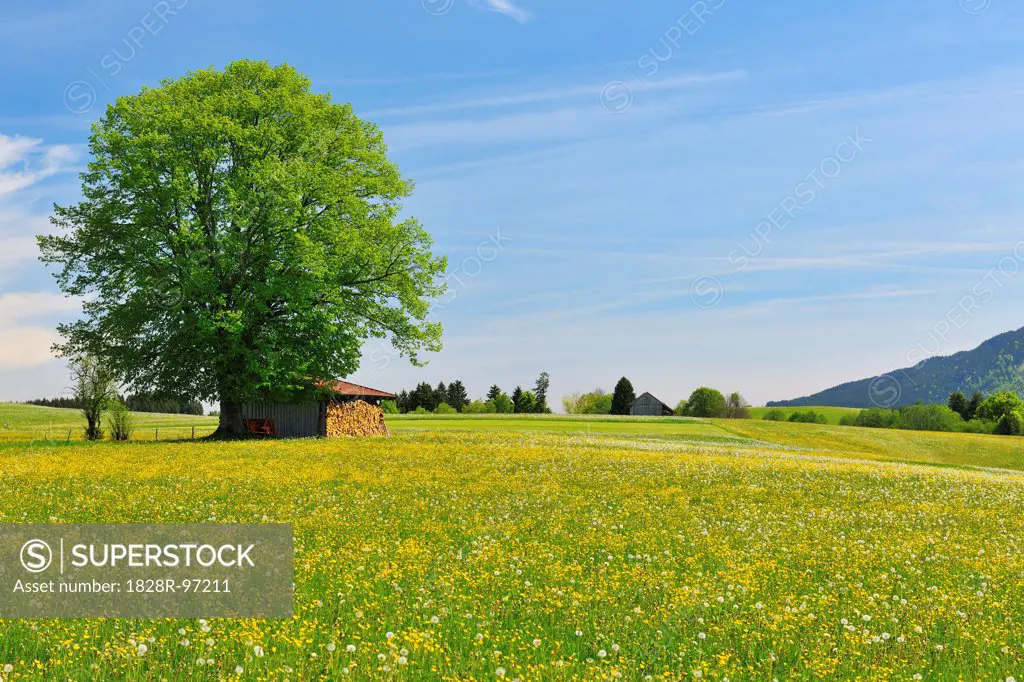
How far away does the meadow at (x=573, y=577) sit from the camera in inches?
Answer: 334

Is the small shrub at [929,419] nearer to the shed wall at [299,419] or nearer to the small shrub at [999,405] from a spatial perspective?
the small shrub at [999,405]

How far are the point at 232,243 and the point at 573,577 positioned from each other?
33376 mm

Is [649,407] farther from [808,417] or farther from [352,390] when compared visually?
[352,390]

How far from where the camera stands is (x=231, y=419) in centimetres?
4706

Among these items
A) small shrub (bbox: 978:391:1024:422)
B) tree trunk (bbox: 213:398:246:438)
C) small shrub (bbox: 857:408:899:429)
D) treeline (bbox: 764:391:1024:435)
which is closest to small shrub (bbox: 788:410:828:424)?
treeline (bbox: 764:391:1024:435)

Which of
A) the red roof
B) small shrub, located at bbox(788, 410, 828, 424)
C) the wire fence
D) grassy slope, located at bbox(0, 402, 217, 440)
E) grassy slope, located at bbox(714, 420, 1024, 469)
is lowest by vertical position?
grassy slope, located at bbox(714, 420, 1024, 469)

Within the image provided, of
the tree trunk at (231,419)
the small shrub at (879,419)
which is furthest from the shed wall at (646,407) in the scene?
the tree trunk at (231,419)

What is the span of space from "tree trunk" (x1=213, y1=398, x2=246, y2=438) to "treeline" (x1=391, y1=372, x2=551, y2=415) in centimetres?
8456

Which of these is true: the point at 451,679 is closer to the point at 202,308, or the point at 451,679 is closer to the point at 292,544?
the point at 292,544

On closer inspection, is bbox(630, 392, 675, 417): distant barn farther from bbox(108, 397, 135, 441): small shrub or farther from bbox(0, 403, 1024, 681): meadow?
bbox(0, 403, 1024, 681): meadow

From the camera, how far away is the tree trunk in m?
46.7

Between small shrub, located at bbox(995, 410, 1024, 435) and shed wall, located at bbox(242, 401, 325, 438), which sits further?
small shrub, located at bbox(995, 410, 1024, 435)

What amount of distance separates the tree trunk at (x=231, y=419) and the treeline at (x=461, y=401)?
8456cm

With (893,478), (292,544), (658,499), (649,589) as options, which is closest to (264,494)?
(292,544)
